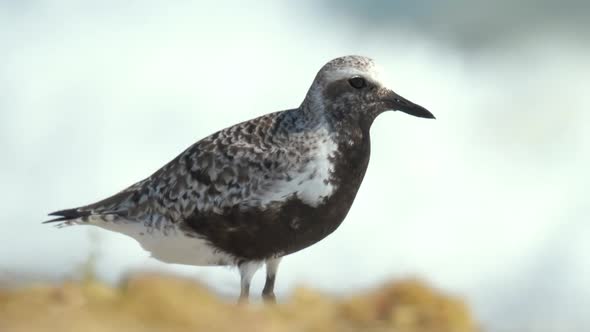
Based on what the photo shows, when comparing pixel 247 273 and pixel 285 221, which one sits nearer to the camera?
pixel 285 221

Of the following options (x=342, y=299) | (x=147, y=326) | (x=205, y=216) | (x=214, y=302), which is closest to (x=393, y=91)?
(x=205, y=216)

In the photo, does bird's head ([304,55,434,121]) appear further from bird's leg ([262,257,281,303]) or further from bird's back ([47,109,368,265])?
bird's leg ([262,257,281,303])

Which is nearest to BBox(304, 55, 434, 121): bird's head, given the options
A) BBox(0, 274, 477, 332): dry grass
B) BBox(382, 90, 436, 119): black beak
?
BBox(382, 90, 436, 119): black beak

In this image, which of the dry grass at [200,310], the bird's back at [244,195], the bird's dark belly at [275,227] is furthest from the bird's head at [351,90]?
the dry grass at [200,310]

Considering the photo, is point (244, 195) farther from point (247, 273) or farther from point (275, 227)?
point (247, 273)

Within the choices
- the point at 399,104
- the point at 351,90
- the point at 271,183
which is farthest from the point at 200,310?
the point at 399,104

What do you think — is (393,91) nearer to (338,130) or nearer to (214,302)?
(338,130)
